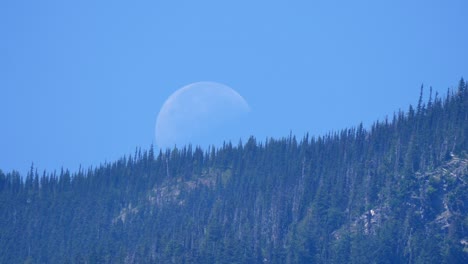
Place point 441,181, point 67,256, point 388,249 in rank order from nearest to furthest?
point 388,249 < point 441,181 < point 67,256

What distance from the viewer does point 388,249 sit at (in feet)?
509

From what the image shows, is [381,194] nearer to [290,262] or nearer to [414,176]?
[414,176]

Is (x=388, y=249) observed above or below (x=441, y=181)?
below

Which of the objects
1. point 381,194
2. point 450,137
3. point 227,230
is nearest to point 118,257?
point 227,230

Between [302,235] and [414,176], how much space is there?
1992 centimetres

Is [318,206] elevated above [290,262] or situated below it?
above

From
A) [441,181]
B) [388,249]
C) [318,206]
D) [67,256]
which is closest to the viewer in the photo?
[388,249]

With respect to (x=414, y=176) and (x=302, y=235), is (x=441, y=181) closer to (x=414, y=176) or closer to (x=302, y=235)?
(x=414, y=176)

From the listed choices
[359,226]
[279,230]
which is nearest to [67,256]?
[279,230]

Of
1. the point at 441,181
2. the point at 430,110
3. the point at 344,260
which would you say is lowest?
the point at 344,260

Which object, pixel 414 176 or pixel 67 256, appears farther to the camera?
pixel 67 256

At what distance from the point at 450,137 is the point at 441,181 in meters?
11.3

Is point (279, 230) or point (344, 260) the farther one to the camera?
point (279, 230)

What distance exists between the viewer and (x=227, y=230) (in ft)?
572
